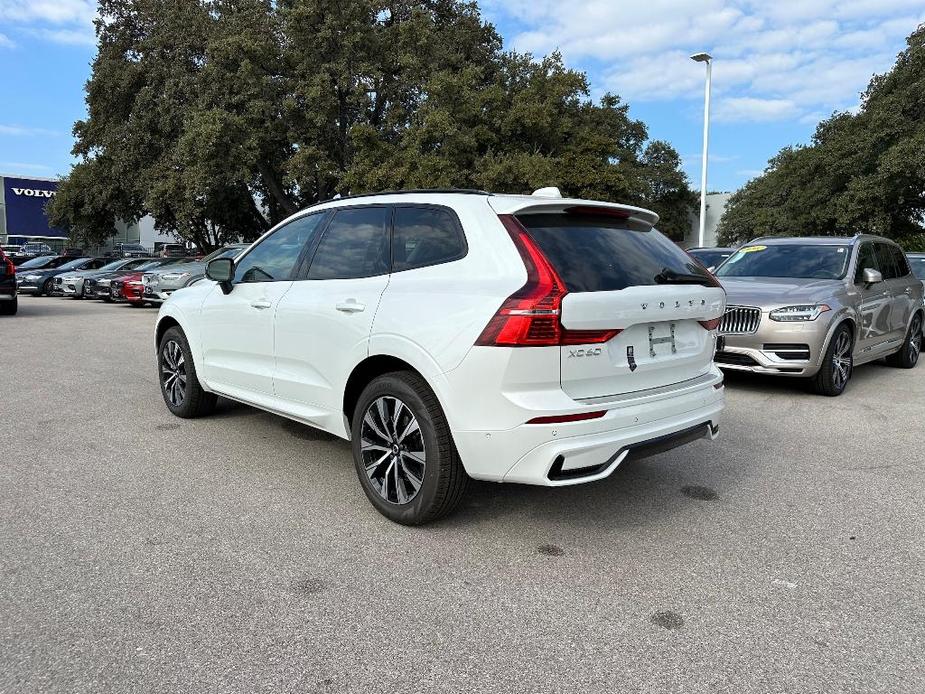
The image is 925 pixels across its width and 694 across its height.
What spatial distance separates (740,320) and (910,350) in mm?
4020

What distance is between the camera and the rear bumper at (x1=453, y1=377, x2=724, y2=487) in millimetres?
3193

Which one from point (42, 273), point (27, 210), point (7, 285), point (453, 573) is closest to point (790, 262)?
point (453, 573)

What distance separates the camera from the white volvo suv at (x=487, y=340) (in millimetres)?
3215

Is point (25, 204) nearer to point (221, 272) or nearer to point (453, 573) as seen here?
point (221, 272)

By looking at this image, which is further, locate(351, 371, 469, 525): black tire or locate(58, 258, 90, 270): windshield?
locate(58, 258, 90, 270): windshield

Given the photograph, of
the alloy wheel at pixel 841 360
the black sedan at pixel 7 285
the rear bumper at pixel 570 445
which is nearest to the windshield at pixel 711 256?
the alloy wheel at pixel 841 360

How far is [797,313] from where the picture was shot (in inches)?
284

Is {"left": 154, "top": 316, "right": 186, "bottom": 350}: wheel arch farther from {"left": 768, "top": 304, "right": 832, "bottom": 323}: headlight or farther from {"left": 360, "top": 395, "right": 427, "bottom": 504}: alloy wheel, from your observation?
{"left": 768, "top": 304, "right": 832, "bottom": 323}: headlight

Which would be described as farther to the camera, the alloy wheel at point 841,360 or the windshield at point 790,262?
the windshield at point 790,262

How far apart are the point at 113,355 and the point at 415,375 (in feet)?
25.7

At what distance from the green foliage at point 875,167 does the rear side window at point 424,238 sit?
88.9 feet

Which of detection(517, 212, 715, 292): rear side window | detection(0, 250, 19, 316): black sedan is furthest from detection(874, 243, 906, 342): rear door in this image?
detection(0, 250, 19, 316): black sedan

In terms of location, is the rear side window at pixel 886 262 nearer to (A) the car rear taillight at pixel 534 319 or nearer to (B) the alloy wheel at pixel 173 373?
(A) the car rear taillight at pixel 534 319

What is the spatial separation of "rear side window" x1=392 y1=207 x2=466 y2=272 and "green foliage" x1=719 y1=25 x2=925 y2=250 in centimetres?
2710
